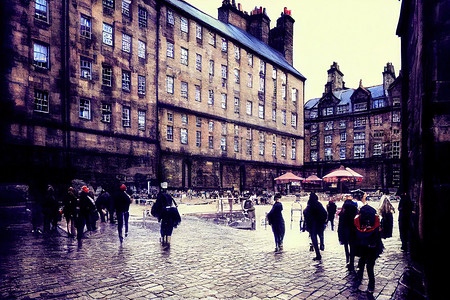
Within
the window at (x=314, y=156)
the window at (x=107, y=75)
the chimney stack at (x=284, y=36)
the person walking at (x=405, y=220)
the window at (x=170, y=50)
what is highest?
the chimney stack at (x=284, y=36)

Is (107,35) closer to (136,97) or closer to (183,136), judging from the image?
(136,97)

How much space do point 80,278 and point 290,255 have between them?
4843 millimetres

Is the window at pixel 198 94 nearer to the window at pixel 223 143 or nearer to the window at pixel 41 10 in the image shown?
the window at pixel 223 143

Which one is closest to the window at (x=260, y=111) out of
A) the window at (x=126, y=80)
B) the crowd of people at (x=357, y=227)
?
the window at (x=126, y=80)

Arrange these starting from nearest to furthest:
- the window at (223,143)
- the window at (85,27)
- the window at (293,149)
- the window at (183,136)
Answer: the window at (85,27), the window at (183,136), the window at (223,143), the window at (293,149)

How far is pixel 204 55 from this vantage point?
98.2 ft

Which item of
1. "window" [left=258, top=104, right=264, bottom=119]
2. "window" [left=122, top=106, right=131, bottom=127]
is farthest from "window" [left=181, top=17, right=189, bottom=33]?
"window" [left=258, top=104, right=264, bottom=119]

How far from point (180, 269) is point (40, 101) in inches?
663

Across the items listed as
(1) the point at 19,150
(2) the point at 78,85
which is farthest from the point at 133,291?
(2) the point at 78,85

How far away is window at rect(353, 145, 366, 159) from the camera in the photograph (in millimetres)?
44625

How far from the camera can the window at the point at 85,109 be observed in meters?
20.6

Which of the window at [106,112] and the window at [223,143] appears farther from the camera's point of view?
the window at [223,143]

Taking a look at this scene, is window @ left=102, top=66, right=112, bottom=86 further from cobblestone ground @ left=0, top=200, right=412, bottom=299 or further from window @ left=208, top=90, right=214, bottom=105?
cobblestone ground @ left=0, top=200, right=412, bottom=299

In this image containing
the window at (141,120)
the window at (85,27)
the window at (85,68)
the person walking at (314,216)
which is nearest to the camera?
the person walking at (314,216)
